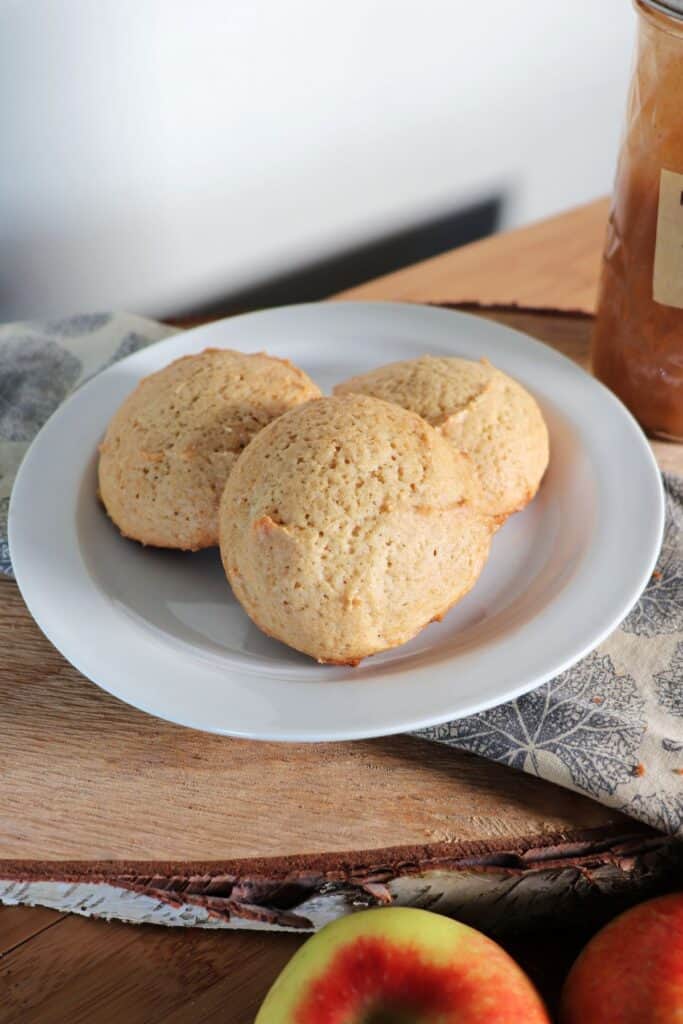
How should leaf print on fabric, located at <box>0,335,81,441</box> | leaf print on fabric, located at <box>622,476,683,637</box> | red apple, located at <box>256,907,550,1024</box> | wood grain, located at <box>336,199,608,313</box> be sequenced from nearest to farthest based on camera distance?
red apple, located at <box>256,907,550,1024</box> → leaf print on fabric, located at <box>622,476,683,637</box> → leaf print on fabric, located at <box>0,335,81,441</box> → wood grain, located at <box>336,199,608,313</box>

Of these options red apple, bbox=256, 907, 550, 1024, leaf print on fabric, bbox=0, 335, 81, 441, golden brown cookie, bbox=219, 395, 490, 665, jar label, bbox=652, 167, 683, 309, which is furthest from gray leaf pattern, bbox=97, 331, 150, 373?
red apple, bbox=256, 907, 550, 1024

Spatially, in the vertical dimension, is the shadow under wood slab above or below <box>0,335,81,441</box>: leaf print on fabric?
below

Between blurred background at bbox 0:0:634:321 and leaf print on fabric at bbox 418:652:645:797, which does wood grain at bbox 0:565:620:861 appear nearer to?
leaf print on fabric at bbox 418:652:645:797

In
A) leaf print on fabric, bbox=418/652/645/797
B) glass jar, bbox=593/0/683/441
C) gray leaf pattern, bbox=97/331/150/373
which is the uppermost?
glass jar, bbox=593/0/683/441

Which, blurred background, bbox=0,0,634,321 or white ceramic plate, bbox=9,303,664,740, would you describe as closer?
white ceramic plate, bbox=9,303,664,740

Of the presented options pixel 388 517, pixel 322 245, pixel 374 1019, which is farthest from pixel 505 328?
pixel 374 1019

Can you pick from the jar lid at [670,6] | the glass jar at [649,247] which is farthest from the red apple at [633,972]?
the jar lid at [670,6]

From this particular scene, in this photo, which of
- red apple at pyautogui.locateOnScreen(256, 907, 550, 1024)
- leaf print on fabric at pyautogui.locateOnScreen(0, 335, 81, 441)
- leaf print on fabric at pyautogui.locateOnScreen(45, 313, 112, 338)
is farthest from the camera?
leaf print on fabric at pyautogui.locateOnScreen(45, 313, 112, 338)
